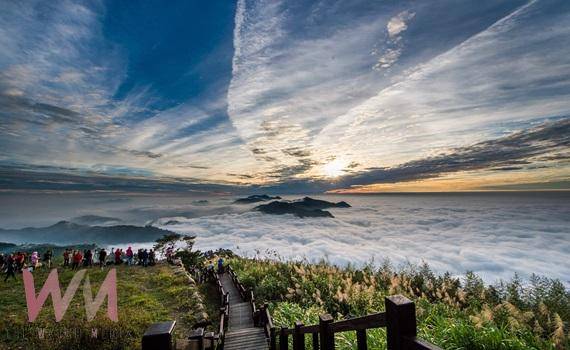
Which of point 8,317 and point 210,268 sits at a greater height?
point 8,317

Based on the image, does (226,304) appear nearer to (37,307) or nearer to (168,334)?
(37,307)

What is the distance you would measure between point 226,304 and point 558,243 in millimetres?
135118

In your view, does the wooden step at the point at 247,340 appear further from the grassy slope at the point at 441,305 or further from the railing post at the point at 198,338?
the railing post at the point at 198,338

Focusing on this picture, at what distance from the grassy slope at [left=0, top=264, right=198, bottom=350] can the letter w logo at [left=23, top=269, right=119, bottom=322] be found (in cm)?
27

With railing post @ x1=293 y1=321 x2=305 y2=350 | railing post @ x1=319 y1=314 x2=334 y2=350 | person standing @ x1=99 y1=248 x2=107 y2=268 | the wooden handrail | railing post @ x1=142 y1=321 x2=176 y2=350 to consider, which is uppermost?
railing post @ x1=142 y1=321 x2=176 y2=350

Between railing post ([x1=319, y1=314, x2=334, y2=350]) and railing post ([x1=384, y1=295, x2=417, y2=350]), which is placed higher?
railing post ([x1=384, y1=295, x2=417, y2=350])

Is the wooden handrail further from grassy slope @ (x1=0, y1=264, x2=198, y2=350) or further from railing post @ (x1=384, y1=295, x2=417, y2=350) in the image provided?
grassy slope @ (x1=0, y1=264, x2=198, y2=350)

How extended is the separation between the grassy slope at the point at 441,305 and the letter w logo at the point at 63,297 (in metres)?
6.29

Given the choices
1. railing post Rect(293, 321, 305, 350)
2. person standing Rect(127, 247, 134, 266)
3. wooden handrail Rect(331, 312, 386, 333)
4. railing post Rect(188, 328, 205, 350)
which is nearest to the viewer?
wooden handrail Rect(331, 312, 386, 333)

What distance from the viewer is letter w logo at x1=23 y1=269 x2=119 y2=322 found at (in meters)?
10.9

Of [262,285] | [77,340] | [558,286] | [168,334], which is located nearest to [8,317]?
[77,340]

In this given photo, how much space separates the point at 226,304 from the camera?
13.1m

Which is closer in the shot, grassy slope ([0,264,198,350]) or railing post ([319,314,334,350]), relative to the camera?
railing post ([319,314,334,350])

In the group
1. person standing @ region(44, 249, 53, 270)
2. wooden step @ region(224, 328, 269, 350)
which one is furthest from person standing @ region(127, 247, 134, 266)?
wooden step @ region(224, 328, 269, 350)
